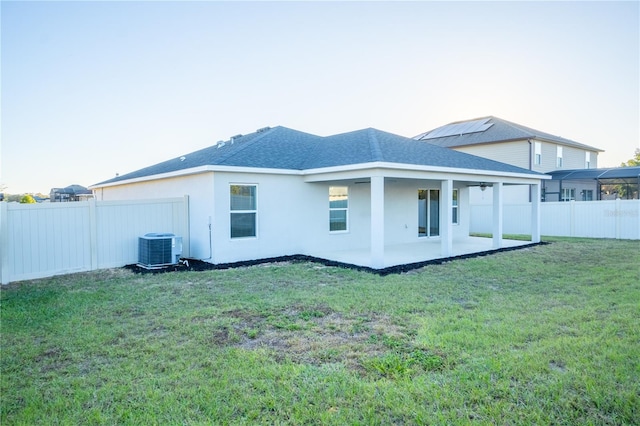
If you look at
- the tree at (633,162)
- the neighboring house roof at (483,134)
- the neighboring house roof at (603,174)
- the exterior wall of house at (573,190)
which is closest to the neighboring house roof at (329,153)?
the neighboring house roof at (483,134)

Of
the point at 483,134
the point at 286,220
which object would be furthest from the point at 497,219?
the point at 483,134

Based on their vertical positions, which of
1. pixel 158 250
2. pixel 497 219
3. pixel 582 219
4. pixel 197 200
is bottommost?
pixel 158 250

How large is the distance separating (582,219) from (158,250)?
62.9 feet

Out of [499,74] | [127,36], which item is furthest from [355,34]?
[127,36]

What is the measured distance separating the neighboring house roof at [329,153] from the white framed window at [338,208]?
4.78 feet

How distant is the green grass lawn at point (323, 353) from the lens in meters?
3.20

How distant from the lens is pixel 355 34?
1425 centimetres

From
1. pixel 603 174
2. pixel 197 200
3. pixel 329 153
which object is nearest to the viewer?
pixel 197 200

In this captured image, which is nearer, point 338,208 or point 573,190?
point 338,208

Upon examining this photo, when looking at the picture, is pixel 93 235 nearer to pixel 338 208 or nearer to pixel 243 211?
pixel 243 211

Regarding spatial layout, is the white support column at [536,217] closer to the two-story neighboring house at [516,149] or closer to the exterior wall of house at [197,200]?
the two-story neighboring house at [516,149]

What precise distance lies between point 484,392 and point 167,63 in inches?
589

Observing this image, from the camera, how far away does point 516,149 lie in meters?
24.1

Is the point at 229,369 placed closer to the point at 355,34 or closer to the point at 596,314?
the point at 596,314
